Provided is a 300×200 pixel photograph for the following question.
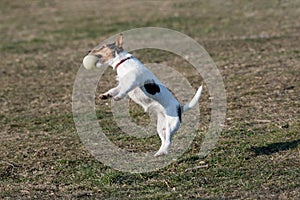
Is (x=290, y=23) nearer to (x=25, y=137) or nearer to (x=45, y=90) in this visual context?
(x=45, y=90)

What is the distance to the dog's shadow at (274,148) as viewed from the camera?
752cm

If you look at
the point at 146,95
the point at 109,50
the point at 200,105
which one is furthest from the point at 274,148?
the point at 200,105

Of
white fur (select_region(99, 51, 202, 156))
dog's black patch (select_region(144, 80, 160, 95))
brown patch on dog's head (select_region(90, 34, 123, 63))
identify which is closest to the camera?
white fur (select_region(99, 51, 202, 156))

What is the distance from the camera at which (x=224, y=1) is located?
2197 cm

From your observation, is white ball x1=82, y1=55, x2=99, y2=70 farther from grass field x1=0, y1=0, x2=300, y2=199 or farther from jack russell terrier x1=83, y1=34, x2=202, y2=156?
grass field x1=0, y1=0, x2=300, y2=199

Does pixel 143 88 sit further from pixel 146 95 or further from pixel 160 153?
pixel 160 153

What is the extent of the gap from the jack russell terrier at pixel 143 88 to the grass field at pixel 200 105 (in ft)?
1.36

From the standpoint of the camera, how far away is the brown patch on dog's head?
7449 millimetres

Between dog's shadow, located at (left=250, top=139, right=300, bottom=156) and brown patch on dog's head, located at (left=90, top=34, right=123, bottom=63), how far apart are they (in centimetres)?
186

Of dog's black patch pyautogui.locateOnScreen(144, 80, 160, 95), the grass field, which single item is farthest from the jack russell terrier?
the grass field

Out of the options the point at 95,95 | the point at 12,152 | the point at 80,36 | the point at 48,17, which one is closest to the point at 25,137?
the point at 12,152

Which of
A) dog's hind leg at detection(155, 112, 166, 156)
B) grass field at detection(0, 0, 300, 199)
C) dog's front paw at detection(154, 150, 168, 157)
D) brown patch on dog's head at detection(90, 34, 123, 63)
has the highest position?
brown patch on dog's head at detection(90, 34, 123, 63)

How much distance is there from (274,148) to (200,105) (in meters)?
2.56

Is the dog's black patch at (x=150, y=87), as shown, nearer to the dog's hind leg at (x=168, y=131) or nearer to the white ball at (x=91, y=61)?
the dog's hind leg at (x=168, y=131)
